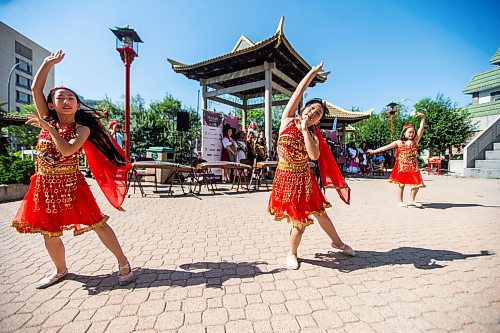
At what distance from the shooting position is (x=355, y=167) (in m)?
15.4

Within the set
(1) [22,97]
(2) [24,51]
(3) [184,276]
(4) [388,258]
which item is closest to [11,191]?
(3) [184,276]

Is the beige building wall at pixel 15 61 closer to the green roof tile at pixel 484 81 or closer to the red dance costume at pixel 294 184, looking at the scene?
the red dance costume at pixel 294 184

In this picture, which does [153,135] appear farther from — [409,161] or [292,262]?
[292,262]

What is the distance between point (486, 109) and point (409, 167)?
2931 cm

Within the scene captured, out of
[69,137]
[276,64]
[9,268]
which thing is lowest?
[9,268]

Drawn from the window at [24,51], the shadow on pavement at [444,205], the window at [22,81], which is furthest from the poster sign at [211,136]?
the window at [24,51]

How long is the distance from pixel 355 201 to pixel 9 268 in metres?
6.38

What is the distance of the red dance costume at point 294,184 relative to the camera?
2332 millimetres

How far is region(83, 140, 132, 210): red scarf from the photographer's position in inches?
84.7

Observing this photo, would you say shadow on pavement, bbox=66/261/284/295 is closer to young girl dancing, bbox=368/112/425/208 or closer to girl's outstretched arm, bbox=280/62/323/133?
girl's outstretched arm, bbox=280/62/323/133

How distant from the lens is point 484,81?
28234 mm

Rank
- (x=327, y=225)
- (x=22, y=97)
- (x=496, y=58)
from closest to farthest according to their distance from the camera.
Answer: (x=327, y=225), (x=496, y=58), (x=22, y=97)

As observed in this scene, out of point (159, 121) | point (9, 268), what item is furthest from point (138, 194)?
point (159, 121)

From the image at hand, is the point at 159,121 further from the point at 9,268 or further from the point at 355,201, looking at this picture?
the point at 9,268
